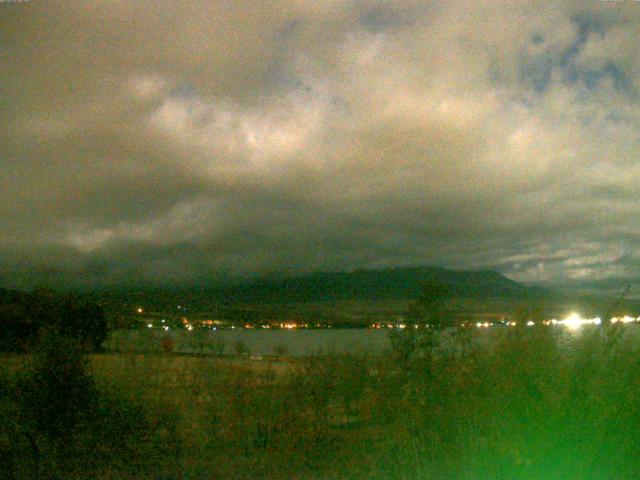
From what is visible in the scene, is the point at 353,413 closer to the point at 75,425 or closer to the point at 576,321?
the point at 576,321

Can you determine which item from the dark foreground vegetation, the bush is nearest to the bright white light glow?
the dark foreground vegetation

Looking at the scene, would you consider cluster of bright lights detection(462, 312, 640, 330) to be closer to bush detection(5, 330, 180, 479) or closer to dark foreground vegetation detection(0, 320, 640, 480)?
dark foreground vegetation detection(0, 320, 640, 480)

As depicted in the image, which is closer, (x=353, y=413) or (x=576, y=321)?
(x=576, y=321)

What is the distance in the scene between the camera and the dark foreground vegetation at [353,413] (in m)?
9.11

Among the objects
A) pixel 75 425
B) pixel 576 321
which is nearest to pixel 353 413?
pixel 576 321

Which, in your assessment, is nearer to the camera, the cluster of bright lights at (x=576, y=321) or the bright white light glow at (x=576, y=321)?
the cluster of bright lights at (x=576, y=321)

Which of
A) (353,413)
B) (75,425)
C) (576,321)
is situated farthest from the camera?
(353,413)

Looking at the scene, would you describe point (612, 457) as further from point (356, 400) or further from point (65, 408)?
point (65, 408)

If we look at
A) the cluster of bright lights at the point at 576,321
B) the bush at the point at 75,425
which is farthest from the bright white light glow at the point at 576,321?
the bush at the point at 75,425

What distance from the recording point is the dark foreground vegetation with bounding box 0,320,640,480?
29.9ft

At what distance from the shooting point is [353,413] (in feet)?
46.5

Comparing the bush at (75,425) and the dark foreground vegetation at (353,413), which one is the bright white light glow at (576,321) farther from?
the bush at (75,425)

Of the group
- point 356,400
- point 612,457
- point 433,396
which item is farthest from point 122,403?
point 612,457

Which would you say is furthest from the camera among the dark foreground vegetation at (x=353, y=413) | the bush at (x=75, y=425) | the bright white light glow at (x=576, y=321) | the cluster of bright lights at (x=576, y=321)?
the bush at (x=75, y=425)
